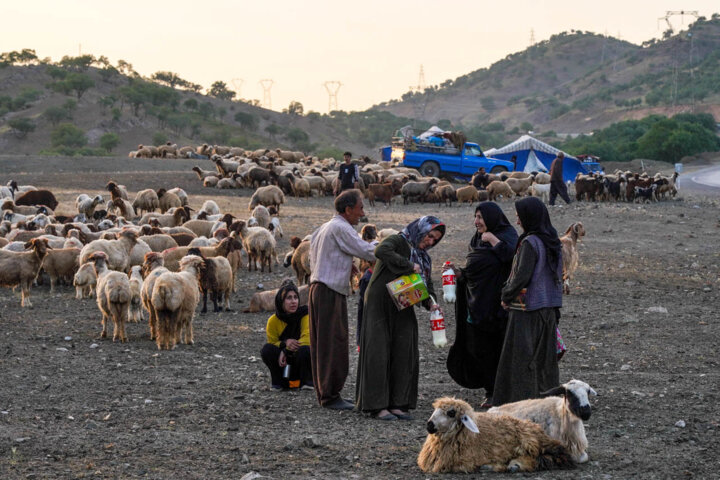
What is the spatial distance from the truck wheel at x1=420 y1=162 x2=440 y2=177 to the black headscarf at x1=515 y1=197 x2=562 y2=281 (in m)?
27.2

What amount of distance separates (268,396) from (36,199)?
1606cm

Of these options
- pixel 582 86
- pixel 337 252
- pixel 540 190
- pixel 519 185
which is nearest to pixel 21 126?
pixel 519 185

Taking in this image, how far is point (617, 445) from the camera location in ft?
19.3

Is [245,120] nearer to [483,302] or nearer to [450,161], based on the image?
[450,161]

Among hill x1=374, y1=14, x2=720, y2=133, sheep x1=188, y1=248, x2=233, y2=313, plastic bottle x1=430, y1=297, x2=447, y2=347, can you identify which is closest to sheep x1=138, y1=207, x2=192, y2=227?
sheep x1=188, y1=248, x2=233, y2=313

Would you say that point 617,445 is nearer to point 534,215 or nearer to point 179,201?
point 534,215

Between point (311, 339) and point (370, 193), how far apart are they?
19.3 metres

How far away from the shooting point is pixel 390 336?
21.1ft

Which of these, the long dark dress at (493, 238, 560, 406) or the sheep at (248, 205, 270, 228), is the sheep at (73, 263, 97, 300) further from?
the long dark dress at (493, 238, 560, 406)

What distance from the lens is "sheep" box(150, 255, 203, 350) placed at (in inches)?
344

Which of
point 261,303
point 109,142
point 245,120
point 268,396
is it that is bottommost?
point 268,396

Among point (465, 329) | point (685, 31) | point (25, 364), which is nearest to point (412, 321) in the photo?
point (465, 329)

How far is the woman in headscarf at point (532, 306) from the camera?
6.25 meters

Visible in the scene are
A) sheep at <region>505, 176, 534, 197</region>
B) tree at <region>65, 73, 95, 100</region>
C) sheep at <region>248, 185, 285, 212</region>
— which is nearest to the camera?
sheep at <region>248, 185, 285, 212</region>
